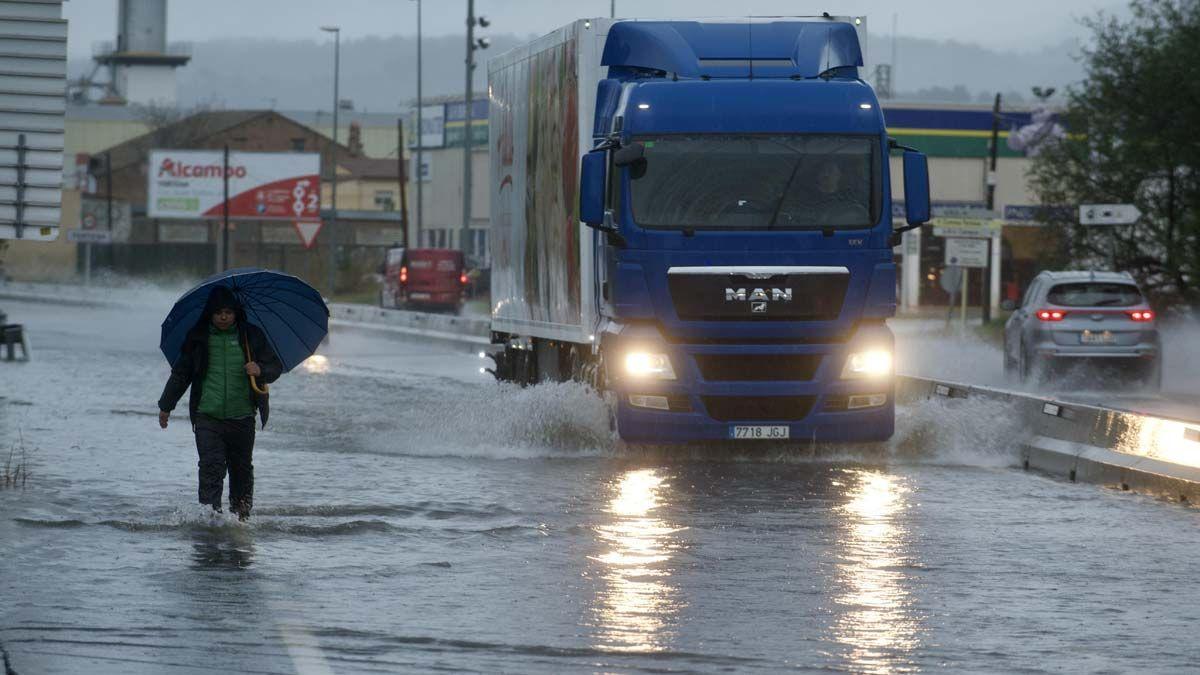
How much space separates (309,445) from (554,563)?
8669mm

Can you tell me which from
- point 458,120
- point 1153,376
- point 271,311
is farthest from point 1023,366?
point 458,120

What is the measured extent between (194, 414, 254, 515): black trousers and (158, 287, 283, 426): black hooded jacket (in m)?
0.13

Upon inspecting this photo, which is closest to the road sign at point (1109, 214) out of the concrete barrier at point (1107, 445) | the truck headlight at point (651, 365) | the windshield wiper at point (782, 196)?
the concrete barrier at point (1107, 445)

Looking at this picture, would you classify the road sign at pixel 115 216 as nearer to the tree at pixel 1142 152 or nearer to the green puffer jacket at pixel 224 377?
the tree at pixel 1142 152

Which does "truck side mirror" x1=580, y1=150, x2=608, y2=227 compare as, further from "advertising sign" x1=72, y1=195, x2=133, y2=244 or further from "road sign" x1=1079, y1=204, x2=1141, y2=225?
"advertising sign" x1=72, y1=195, x2=133, y2=244

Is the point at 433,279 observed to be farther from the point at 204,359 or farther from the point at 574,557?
the point at 574,557

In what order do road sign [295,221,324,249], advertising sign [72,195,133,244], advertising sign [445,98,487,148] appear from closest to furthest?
road sign [295,221,324,249]
advertising sign [445,98,487,148]
advertising sign [72,195,133,244]

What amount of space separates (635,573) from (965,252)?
34.0 metres

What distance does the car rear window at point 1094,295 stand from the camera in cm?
2894

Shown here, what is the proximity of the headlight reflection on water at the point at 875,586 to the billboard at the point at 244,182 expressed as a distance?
275 ft

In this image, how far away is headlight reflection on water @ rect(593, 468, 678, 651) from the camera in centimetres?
893

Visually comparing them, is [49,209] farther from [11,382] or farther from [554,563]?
[11,382]

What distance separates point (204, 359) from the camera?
12.5 m

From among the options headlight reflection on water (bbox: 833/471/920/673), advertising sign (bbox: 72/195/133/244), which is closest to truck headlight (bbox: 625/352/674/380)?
headlight reflection on water (bbox: 833/471/920/673)
